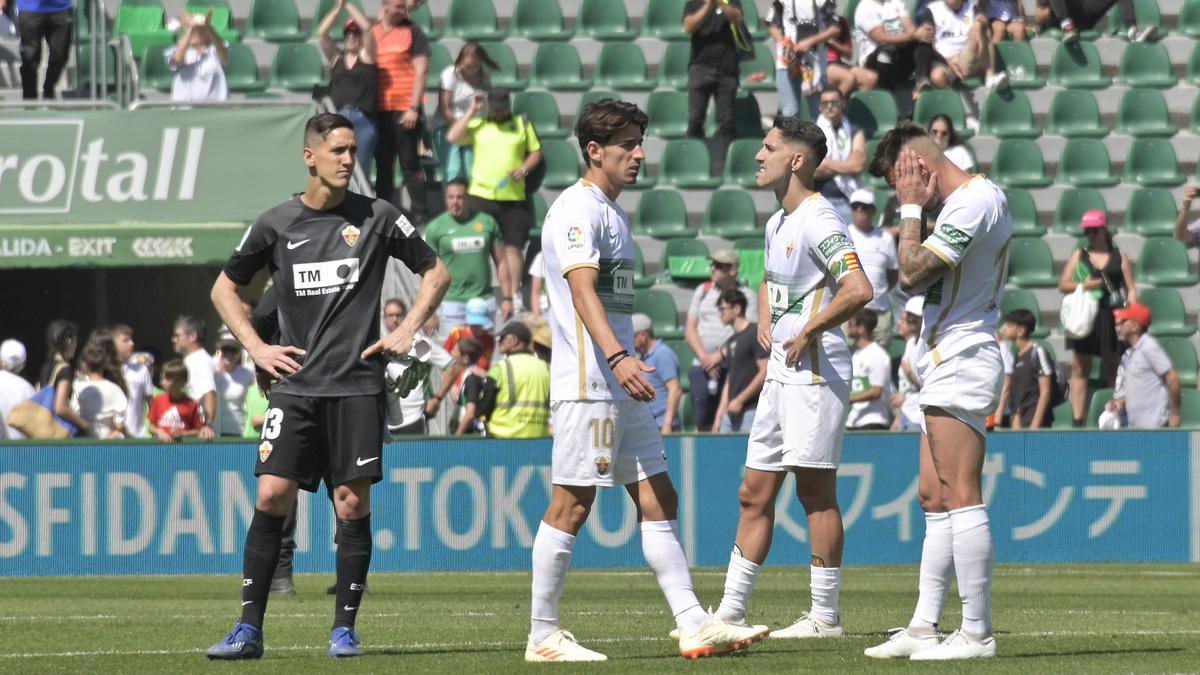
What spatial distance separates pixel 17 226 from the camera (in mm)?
19328

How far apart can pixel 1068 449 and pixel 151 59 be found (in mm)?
11252

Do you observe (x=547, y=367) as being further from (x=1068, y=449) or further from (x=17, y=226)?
(x=17, y=226)

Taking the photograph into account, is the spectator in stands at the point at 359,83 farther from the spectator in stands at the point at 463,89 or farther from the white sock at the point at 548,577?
the white sock at the point at 548,577

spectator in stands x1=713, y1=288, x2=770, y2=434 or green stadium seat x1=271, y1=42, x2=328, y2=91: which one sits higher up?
green stadium seat x1=271, y1=42, x2=328, y2=91

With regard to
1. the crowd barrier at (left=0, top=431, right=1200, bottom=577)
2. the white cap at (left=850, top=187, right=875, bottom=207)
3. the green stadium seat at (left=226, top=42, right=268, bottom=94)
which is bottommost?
the crowd barrier at (left=0, top=431, right=1200, bottom=577)

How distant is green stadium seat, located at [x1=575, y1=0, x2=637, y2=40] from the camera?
22438mm

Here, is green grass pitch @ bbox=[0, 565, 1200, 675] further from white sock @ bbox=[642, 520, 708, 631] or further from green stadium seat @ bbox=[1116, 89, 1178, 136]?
green stadium seat @ bbox=[1116, 89, 1178, 136]

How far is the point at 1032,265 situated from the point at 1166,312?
4.71ft

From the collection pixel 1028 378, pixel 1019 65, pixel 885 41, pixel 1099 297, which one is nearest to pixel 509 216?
pixel 885 41

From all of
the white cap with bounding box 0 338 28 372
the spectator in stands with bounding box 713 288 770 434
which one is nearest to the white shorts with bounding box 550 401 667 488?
the spectator in stands with bounding box 713 288 770 434

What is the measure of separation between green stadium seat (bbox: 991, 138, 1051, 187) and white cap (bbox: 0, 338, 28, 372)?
33.6ft

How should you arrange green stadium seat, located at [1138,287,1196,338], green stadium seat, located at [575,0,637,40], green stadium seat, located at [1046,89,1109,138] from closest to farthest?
1. green stadium seat, located at [1138,287,1196,338]
2. green stadium seat, located at [1046,89,1109,138]
3. green stadium seat, located at [575,0,637,40]

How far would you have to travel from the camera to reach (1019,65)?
21.9 meters

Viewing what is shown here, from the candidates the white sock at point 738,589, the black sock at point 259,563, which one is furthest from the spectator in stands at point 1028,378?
the black sock at point 259,563
